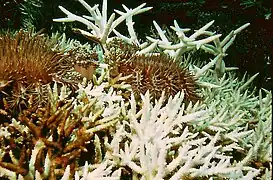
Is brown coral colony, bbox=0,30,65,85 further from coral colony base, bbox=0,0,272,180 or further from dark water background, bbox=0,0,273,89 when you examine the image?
dark water background, bbox=0,0,273,89

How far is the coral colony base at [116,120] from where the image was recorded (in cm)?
154

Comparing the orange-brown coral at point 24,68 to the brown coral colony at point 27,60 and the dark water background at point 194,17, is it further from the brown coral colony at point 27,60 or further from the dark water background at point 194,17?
the dark water background at point 194,17

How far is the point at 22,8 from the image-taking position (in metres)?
3.81

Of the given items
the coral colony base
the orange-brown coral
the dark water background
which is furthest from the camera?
the dark water background

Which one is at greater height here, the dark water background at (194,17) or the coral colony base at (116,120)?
the dark water background at (194,17)

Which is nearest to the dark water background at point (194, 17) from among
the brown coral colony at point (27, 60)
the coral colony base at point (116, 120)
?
the coral colony base at point (116, 120)

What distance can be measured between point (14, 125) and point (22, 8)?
2.51 m


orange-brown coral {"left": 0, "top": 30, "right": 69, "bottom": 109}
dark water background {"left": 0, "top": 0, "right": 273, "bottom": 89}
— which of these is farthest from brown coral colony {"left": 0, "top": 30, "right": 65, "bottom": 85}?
dark water background {"left": 0, "top": 0, "right": 273, "bottom": 89}

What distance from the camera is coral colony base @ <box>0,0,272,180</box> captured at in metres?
1.54

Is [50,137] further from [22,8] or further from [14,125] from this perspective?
[22,8]

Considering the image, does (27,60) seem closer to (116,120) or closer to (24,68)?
(24,68)

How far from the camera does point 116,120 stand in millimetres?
1730

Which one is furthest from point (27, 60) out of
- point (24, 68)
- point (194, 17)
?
point (194, 17)

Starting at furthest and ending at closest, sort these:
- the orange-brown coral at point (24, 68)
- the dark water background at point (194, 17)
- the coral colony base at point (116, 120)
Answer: the dark water background at point (194, 17), the orange-brown coral at point (24, 68), the coral colony base at point (116, 120)
